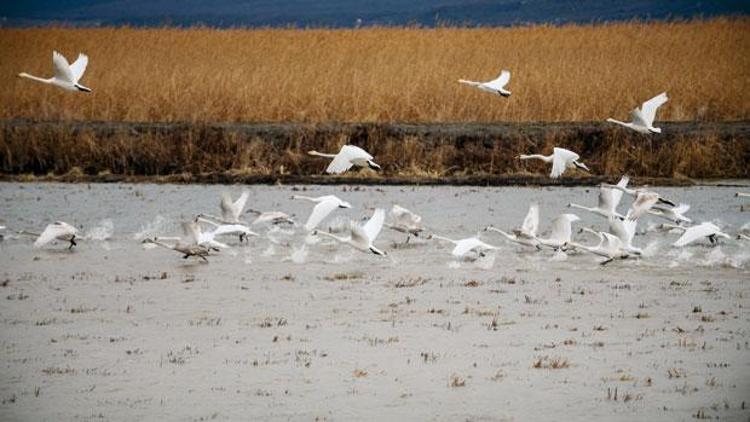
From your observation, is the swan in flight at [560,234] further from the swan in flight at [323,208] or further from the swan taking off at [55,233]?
the swan taking off at [55,233]

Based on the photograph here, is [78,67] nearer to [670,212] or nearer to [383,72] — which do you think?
[670,212]

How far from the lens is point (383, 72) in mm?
23312

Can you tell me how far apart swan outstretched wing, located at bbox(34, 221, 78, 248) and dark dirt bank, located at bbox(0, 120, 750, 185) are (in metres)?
Result: 5.80

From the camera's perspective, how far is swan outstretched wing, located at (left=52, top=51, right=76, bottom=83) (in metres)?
13.8

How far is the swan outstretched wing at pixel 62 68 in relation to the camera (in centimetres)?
1383

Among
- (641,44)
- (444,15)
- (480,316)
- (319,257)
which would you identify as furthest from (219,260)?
(444,15)

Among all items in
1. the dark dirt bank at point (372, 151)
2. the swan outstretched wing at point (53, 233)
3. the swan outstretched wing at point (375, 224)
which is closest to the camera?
the swan outstretched wing at point (375, 224)

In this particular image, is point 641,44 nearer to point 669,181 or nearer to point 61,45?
point 669,181

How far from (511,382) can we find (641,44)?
20.0 meters

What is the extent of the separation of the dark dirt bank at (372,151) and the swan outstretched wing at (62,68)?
4245mm

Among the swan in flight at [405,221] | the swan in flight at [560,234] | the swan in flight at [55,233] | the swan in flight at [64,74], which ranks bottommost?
the swan in flight at [55,233]

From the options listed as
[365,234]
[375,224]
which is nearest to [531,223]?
[375,224]

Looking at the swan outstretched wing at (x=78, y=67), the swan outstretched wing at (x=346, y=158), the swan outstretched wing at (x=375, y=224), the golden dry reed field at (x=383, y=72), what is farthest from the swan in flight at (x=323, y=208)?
the golden dry reed field at (x=383, y=72)

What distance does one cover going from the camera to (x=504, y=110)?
20.2 metres
